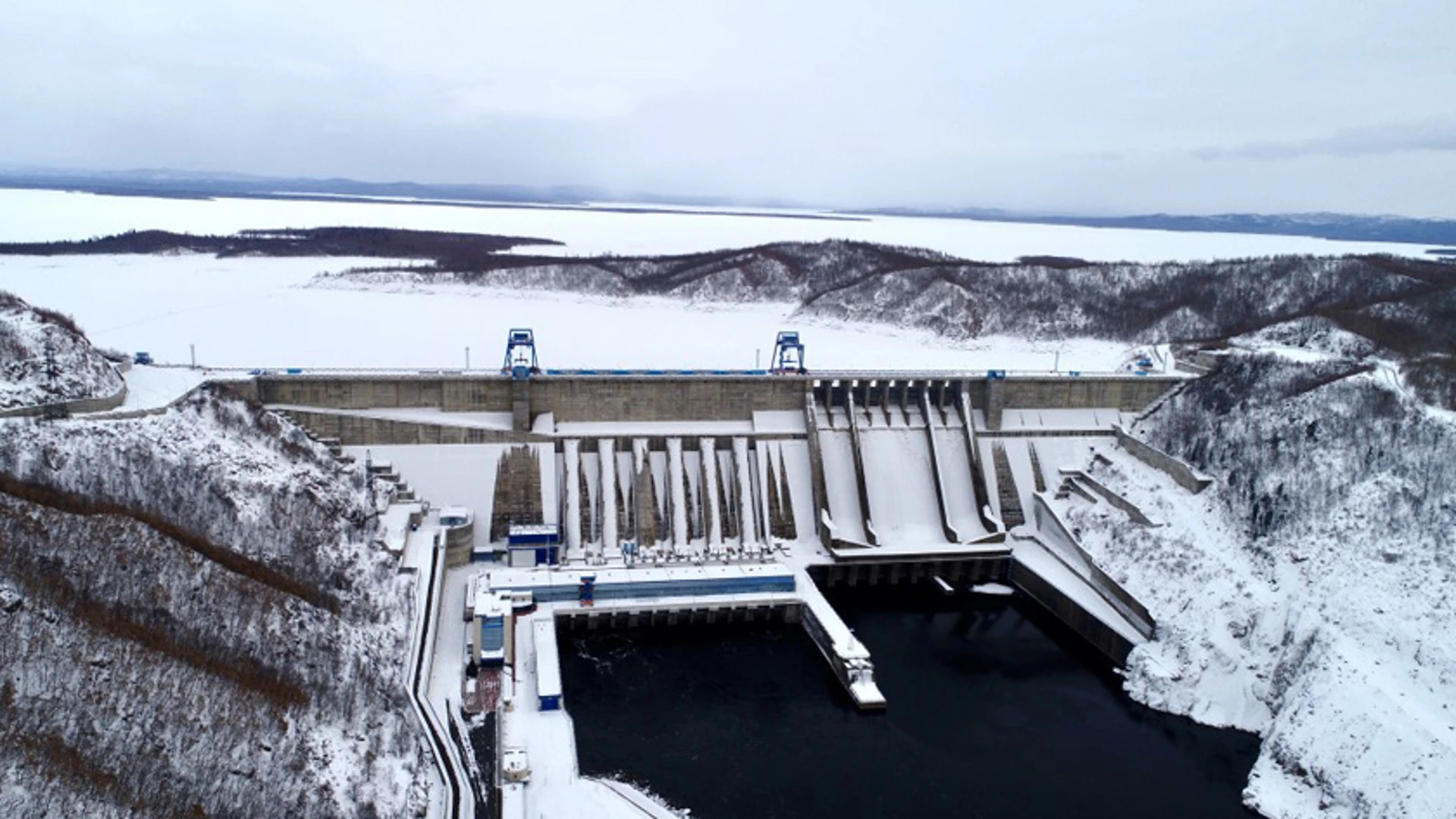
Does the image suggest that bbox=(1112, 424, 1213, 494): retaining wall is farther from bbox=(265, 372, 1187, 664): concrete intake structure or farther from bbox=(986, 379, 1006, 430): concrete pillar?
bbox=(986, 379, 1006, 430): concrete pillar

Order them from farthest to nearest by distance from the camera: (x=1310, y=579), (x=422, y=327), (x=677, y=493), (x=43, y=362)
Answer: (x=422, y=327)
(x=677, y=493)
(x=1310, y=579)
(x=43, y=362)

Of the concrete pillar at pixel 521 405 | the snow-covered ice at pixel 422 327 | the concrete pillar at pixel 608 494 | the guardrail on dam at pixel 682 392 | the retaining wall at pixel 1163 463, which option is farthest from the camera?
the snow-covered ice at pixel 422 327

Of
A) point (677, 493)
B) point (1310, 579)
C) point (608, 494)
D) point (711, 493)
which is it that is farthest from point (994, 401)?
point (608, 494)

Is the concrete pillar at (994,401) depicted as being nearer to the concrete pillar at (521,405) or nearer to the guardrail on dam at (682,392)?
the guardrail on dam at (682,392)

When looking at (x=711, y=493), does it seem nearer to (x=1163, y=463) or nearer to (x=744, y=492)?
(x=744, y=492)

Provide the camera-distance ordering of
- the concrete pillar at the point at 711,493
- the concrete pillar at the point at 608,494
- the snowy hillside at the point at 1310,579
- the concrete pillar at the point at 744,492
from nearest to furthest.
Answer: the snowy hillside at the point at 1310,579 < the concrete pillar at the point at 608,494 < the concrete pillar at the point at 711,493 < the concrete pillar at the point at 744,492

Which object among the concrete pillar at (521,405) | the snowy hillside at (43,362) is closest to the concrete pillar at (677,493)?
the concrete pillar at (521,405)

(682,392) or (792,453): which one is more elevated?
(682,392)
